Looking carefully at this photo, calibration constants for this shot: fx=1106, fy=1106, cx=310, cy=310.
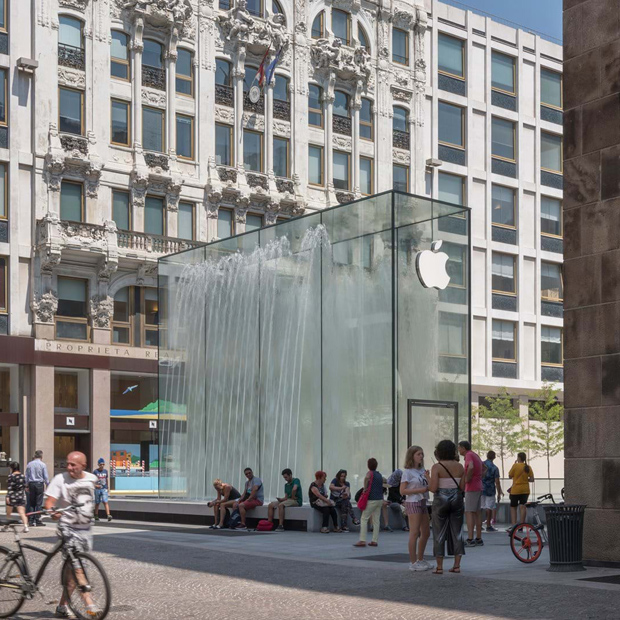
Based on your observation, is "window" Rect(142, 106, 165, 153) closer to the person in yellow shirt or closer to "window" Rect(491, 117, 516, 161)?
"window" Rect(491, 117, 516, 161)

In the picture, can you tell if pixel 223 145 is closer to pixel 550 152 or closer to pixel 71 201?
pixel 71 201

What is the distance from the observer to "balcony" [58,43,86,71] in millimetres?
42500

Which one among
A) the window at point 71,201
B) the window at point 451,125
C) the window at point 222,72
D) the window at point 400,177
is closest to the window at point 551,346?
the window at point 451,125

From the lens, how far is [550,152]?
5953 cm

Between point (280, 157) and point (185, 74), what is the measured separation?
5470 millimetres

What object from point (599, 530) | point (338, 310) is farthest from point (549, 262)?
point (599, 530)

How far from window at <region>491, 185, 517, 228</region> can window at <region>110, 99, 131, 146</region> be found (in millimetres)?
20777

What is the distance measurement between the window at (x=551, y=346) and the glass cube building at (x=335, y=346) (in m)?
31.1

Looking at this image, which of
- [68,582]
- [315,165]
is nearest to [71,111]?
[315,165]

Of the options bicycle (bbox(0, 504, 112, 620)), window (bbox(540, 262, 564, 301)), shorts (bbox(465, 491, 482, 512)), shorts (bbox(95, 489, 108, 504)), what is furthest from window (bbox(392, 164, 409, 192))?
bicycle (bbox(0, 504, 112, 620))

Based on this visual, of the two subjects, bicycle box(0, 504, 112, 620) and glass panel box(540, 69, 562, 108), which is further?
glass panel box(540, 69, 562, 108)

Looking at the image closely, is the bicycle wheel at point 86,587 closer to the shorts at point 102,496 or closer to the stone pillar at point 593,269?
the stone pillar at point 593,269

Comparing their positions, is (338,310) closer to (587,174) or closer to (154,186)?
(587,174)

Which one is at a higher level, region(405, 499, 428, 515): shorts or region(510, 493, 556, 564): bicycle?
region(405, 499, 428, 515): shorts
